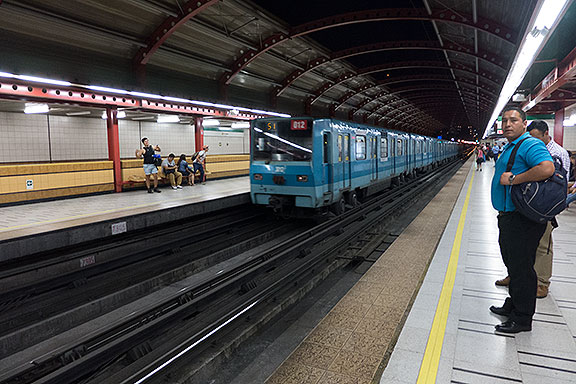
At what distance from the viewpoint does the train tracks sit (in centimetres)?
330

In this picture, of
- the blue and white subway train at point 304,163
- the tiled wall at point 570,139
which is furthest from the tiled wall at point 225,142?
the tiled wall at point 570,139

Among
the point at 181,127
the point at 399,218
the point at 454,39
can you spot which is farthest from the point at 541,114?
the point at 181,127

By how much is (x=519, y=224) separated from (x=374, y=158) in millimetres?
9268

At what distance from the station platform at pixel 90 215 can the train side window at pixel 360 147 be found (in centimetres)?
366

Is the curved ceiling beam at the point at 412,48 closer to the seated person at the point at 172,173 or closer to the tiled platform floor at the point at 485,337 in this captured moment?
the seated person at the point at 172,173

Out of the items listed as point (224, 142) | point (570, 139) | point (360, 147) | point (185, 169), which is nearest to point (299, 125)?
point (360, 147)

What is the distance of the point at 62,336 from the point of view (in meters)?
4.61

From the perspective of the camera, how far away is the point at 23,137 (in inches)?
633

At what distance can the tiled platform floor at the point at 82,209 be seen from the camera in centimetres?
732

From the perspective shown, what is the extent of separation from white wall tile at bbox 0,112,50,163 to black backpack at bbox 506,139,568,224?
18038mm

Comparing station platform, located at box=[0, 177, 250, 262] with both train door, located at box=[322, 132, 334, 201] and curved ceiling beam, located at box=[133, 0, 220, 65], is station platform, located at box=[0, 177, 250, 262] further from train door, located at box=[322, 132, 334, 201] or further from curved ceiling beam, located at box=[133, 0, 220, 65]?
curved ceiling beam, located at box=[133, 0, 220, 65]

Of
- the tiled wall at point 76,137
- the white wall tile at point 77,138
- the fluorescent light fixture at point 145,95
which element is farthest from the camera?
the white wall tile at point 77,138

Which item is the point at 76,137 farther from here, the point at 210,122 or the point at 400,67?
the point at 400,67

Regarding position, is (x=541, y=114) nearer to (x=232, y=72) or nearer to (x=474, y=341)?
(x=232, y=72)
